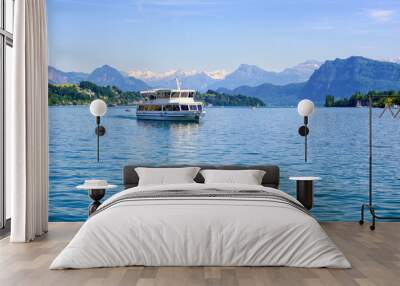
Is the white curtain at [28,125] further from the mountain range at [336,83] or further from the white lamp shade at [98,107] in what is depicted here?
the mountain range at [336,83]

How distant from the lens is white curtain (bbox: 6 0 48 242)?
20.0 feet

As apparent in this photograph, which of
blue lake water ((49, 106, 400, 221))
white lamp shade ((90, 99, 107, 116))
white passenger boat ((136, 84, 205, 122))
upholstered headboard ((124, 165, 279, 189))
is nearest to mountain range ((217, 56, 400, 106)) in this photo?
blue lake water ((49, 106, 400, 221))

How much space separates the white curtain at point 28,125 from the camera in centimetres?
609

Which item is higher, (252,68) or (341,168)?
(252,68)

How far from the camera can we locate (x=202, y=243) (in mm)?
4902

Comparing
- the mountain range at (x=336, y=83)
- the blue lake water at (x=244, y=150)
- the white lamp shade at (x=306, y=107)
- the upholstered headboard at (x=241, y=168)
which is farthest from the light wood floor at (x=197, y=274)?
the mountain range at (x=336, y=83)

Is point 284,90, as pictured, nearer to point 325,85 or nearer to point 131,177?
point 325,85

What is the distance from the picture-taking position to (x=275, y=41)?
8773mm

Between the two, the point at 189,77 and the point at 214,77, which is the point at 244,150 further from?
the point at 189,77

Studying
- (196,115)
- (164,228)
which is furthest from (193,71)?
(164,228)

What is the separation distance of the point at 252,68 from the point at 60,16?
110 inches

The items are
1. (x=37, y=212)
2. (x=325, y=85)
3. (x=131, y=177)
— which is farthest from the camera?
(x=325, y=85)

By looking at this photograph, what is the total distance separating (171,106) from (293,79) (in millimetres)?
1804

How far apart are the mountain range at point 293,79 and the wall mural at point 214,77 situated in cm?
2
